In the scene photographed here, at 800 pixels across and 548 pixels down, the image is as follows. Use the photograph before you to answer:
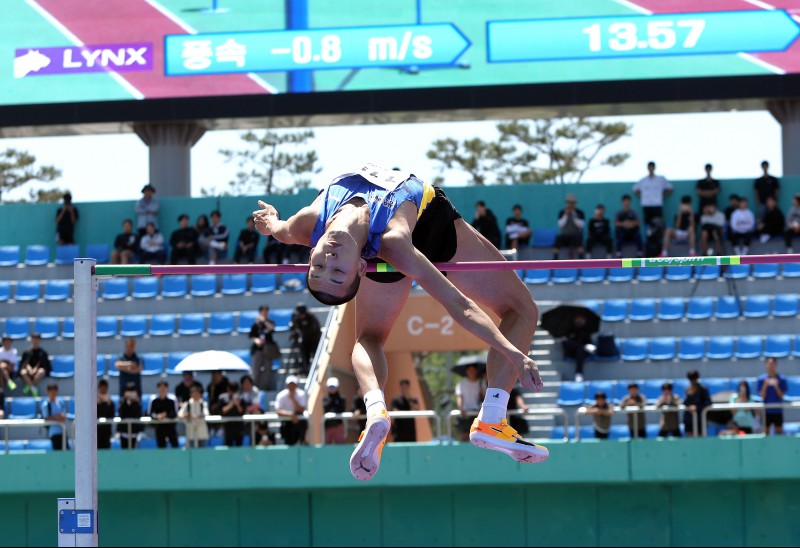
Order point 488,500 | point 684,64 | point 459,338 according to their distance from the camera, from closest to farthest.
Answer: point 488,500 → point 459,338 → point 684,64

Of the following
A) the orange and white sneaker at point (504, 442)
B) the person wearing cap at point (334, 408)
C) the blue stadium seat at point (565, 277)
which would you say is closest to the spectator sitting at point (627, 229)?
the blue stadium seat at point (565, 277)

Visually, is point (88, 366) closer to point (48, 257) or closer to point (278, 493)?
point (278, 493)

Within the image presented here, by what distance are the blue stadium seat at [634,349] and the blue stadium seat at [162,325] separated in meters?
5.67

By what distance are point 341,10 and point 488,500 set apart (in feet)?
24.5

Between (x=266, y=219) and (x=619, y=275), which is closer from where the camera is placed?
(x=266, y=219)

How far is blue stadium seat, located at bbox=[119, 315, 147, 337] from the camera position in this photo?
59.5 ft

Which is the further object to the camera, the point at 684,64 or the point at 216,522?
the point at 684,64

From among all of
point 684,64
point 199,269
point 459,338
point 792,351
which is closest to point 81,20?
point 459,338

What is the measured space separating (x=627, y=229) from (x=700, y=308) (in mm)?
1481

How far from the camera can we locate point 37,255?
2006cm

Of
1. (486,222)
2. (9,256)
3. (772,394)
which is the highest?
(486,222)

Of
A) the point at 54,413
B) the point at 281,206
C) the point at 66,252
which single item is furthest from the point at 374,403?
the point at 66,252

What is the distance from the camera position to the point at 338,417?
45.8 ft

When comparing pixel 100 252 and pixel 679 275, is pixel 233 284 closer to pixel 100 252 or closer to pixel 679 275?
pixel 100 252
